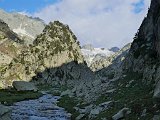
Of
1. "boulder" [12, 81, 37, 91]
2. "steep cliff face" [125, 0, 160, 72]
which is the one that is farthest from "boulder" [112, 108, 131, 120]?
"boulder" [12, 81, 37, 91]

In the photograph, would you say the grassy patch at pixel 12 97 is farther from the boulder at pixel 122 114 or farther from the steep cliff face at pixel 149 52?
the boulder at pixel 122 114

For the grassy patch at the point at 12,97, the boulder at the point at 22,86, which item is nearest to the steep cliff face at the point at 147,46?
the grassy patch at the point at 12,97

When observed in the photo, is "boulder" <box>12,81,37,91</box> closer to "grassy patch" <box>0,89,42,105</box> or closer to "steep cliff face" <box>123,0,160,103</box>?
"grassy patch" <box>0,89,42,105</box>

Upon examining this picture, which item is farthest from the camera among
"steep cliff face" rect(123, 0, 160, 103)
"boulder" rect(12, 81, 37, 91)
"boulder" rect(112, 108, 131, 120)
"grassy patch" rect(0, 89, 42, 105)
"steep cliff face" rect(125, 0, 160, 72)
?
"boulder" rect(12, 81, 37, 91)

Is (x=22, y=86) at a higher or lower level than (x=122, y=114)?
higher

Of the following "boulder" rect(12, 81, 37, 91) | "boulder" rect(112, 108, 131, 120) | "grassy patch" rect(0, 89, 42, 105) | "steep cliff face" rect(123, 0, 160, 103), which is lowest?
"boulder" rect(112, 108, 131, 120)

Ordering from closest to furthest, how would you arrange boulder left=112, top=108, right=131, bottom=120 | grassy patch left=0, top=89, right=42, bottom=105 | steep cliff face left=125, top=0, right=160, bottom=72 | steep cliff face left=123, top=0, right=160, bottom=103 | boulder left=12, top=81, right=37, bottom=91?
boulder left=112, top=108, right=131, bottom=120
steep cliff face left=123, top=0, right=160, bottom=103
steep cliff face left=125, top=0, right=160, bottom=72
grassy patch left=0, top=89, right=42, bottom=105
boulder left=12, top=81, right=37, bottom=91

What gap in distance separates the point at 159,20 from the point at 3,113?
32681 millimetres

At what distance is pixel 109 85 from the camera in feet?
237

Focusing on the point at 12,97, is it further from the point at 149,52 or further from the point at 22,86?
the point at 149,52

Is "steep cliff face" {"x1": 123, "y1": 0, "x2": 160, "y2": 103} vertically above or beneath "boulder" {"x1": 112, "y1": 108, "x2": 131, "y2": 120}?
above

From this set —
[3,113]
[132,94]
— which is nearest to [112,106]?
[132,94]

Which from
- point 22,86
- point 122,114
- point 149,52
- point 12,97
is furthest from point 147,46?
point 22,86

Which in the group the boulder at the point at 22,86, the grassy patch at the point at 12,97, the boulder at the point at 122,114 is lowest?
the boulder at the point at 122,114
